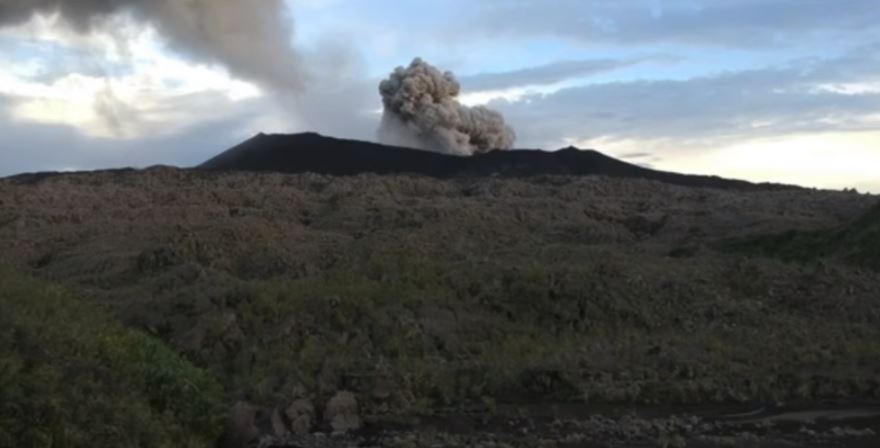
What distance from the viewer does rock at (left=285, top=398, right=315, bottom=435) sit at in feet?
49.6

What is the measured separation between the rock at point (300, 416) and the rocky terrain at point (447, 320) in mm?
30

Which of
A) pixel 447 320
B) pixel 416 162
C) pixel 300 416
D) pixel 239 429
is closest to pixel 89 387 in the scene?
pixel 239 429

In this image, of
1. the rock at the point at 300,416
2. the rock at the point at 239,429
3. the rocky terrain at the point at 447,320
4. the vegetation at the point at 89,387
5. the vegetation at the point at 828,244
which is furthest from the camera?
the vegetation at the point at 828,244

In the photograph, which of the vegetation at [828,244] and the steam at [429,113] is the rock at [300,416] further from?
the steam at [429,113]

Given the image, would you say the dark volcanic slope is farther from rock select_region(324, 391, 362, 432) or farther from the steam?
rock select_region(324, 391, 362, 432)

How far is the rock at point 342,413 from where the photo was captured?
15469mm

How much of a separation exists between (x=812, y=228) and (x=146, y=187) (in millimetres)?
20419

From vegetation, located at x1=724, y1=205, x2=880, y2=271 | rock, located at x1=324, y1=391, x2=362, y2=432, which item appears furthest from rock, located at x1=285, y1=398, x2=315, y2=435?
vegetation, located at x1=724, y1=205, x2=880, y2=271

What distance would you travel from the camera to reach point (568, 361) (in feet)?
62.1

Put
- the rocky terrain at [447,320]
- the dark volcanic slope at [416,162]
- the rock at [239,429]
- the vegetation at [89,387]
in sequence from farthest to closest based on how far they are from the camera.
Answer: the dark volcanic slope at [416,162]
the rocky terrain at [447,320]
the rock at [239,429]
the vegetation at [89,387]

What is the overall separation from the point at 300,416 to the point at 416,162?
33421mm

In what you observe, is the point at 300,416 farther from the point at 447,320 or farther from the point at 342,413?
the point at 447,320

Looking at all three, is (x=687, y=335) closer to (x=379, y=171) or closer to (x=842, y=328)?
(x=842, y=328)

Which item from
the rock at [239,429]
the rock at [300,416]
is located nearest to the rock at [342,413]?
the rock at [300,416]
